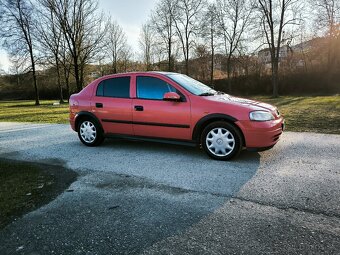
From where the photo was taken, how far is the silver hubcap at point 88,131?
698 cm

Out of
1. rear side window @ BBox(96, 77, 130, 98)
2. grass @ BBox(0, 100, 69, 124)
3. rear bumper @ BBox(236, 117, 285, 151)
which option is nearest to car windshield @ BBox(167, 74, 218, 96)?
rear side window @ BBox(96, 77, 130, 98)

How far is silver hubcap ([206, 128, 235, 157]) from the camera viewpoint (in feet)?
17.5

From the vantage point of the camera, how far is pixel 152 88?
6090mm

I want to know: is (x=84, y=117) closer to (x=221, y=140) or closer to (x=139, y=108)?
(x=139, y=108)

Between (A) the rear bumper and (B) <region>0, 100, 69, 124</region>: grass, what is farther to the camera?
(B) <region>0, 100, 69, 124</region>: grass

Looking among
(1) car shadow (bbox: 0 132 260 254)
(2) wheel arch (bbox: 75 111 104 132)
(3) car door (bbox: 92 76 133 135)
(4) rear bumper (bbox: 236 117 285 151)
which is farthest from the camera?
(2) wheel arch (bbox: 75 111 104 132)

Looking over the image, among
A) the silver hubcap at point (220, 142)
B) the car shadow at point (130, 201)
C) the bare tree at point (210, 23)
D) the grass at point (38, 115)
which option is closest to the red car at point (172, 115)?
the silver hubcap at point (220, 142)

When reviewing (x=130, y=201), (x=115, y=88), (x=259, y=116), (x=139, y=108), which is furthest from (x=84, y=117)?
(x=259, y=116)

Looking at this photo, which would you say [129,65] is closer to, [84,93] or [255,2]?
[255,2]

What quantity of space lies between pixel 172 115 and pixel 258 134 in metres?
1.69

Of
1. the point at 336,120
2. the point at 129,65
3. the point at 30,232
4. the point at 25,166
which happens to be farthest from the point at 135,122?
the point at 129,65

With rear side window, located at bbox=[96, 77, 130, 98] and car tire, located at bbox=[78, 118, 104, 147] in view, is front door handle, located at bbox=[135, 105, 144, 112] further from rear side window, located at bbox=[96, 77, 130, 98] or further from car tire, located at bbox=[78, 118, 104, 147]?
car tire, located at bbox=[78, 118, 104, 147]

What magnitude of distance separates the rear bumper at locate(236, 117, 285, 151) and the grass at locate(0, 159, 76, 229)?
10.0 feet

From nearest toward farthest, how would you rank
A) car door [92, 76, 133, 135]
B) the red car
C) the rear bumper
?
the rear bumper → the red car → car door [92, 76, 133, 135]
